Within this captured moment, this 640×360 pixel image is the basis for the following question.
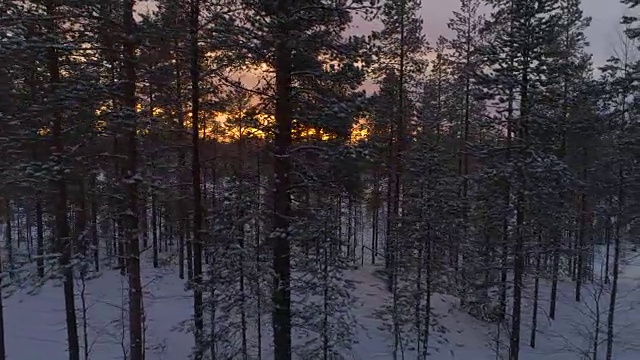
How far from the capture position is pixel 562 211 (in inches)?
763

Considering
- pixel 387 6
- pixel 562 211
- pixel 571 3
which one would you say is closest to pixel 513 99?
pixel 562 211

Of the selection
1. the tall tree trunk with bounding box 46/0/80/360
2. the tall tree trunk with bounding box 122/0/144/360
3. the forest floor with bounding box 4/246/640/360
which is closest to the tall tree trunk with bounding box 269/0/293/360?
the tall tree trunk with bounding box 122/0/144/360

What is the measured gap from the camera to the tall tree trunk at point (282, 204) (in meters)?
8.66

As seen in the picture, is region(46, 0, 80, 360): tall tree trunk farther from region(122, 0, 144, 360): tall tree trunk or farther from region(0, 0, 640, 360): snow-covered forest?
region(122, 0, 144, 360): tall tree trunk

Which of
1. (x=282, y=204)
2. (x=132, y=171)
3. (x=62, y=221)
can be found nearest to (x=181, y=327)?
(x=62, y=221)

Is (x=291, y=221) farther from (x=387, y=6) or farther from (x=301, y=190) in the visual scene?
(x=387, y=6)

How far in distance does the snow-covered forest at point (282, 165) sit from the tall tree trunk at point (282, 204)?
0.04m

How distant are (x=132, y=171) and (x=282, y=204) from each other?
290 cm

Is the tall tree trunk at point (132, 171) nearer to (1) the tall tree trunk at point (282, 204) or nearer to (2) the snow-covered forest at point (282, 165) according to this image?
(2) the snow-covered forest at point (282, 165)

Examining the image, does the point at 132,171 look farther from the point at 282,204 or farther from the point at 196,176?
the point at 196,176

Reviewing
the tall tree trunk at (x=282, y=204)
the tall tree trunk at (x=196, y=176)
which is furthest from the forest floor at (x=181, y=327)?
the tall tree trunk at (x=282, y=204)

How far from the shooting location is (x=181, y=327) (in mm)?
20000

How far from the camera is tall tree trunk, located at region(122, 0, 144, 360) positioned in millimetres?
8445

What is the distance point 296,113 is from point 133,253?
410 cm
